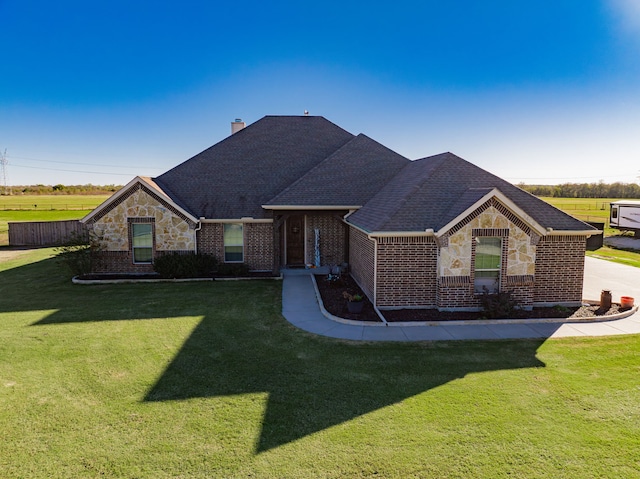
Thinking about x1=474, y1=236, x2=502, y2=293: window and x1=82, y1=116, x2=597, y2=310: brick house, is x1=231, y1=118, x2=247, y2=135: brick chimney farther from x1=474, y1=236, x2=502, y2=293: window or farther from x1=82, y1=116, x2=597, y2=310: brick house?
x1=474, y1=236, x2=502, y2=293: window

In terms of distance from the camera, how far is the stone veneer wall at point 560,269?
12961 millimetres

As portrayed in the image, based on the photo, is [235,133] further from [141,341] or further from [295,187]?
[141,341]

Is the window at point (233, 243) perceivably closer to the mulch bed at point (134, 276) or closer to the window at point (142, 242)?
the mulch bed at point (134, 276)

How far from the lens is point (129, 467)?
5.41 metres

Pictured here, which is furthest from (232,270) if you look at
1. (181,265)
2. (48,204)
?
(48,204)

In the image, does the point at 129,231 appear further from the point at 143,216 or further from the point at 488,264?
the point at 488,264

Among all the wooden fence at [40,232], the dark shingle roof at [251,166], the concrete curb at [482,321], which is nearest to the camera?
the concrete curb at [482,321]

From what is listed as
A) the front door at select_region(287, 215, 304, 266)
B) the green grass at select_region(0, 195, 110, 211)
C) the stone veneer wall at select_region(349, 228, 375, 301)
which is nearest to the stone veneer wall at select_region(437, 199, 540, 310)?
the stone veneer wall at select_region(349, 228, 375, 301)

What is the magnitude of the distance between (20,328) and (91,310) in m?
2.01

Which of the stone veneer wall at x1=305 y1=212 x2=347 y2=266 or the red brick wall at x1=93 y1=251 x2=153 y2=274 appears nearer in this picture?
the red brick wall at x1=93 y1=251 x2=153 y2=274

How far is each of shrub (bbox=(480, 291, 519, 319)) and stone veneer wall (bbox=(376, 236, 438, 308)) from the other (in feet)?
5.16

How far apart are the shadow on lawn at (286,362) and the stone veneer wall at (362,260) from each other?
3439mm

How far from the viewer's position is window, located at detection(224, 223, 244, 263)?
59.8ft

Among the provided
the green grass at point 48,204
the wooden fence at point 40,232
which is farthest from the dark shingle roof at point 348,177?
the green grass at point 48,204
